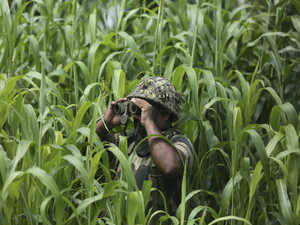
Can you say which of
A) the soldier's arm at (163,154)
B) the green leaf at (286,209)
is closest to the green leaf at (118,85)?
the soldier's arm at (163,154)

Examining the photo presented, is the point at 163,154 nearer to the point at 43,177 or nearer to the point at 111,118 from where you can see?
the point at 111,118

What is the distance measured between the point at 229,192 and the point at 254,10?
1999 millimetres

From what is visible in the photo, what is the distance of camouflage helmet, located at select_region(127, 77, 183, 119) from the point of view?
1.67 meters

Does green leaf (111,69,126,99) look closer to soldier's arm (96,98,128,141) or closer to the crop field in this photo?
the crop field

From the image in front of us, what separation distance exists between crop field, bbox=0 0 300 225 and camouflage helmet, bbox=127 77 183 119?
0.48 feet

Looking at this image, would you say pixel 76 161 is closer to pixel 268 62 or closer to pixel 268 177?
pixel 268 177

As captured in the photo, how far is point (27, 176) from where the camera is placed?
1.56 meters

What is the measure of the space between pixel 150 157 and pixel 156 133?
13cm

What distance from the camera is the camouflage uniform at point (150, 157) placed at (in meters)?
1.63

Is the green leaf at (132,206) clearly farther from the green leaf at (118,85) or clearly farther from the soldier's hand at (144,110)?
the green leaf at (118,85)

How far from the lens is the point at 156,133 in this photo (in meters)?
1.59

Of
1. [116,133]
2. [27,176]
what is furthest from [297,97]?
[27,176]

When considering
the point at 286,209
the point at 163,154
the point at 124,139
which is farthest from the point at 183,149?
the point at 286,209

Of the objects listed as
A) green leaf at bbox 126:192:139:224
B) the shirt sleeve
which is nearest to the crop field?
green leaf at bbox 126:192:139:224
